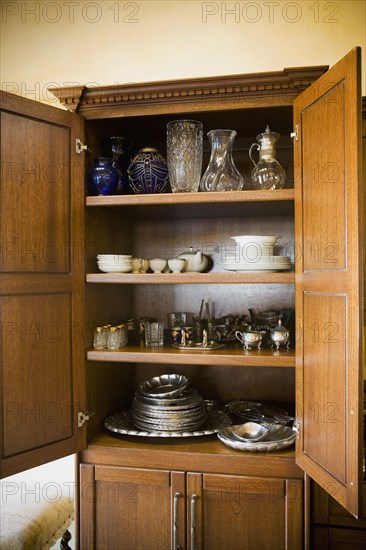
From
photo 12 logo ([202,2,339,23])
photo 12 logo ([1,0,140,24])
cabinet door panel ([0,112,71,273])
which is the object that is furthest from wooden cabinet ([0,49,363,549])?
photo 12 logo ([1,0,140,24])

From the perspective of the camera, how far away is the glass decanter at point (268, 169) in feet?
5.20

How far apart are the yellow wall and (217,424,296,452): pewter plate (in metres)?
1.44

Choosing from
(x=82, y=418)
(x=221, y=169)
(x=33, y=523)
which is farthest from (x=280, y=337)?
(x=33, y=523)

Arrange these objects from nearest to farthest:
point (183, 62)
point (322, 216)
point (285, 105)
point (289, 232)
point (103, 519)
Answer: point (322, 216), point (285, 105), point (103, 519), point (289, 232), point (183, 62)

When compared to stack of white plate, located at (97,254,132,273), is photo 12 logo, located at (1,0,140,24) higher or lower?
higher

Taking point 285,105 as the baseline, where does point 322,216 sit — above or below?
below

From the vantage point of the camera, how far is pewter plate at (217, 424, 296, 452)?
1.53 m

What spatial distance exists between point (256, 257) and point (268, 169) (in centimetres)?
31

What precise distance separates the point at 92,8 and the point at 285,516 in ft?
7.43

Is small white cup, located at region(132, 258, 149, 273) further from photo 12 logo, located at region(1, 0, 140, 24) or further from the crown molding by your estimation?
photo 12 logo, located at region(1, 0, 140, 24)

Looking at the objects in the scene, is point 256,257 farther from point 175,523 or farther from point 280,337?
point 175,523

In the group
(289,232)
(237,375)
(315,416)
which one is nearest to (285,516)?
(315,416)

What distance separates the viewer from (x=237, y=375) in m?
1.98

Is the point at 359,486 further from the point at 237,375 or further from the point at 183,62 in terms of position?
the point at 183,62
